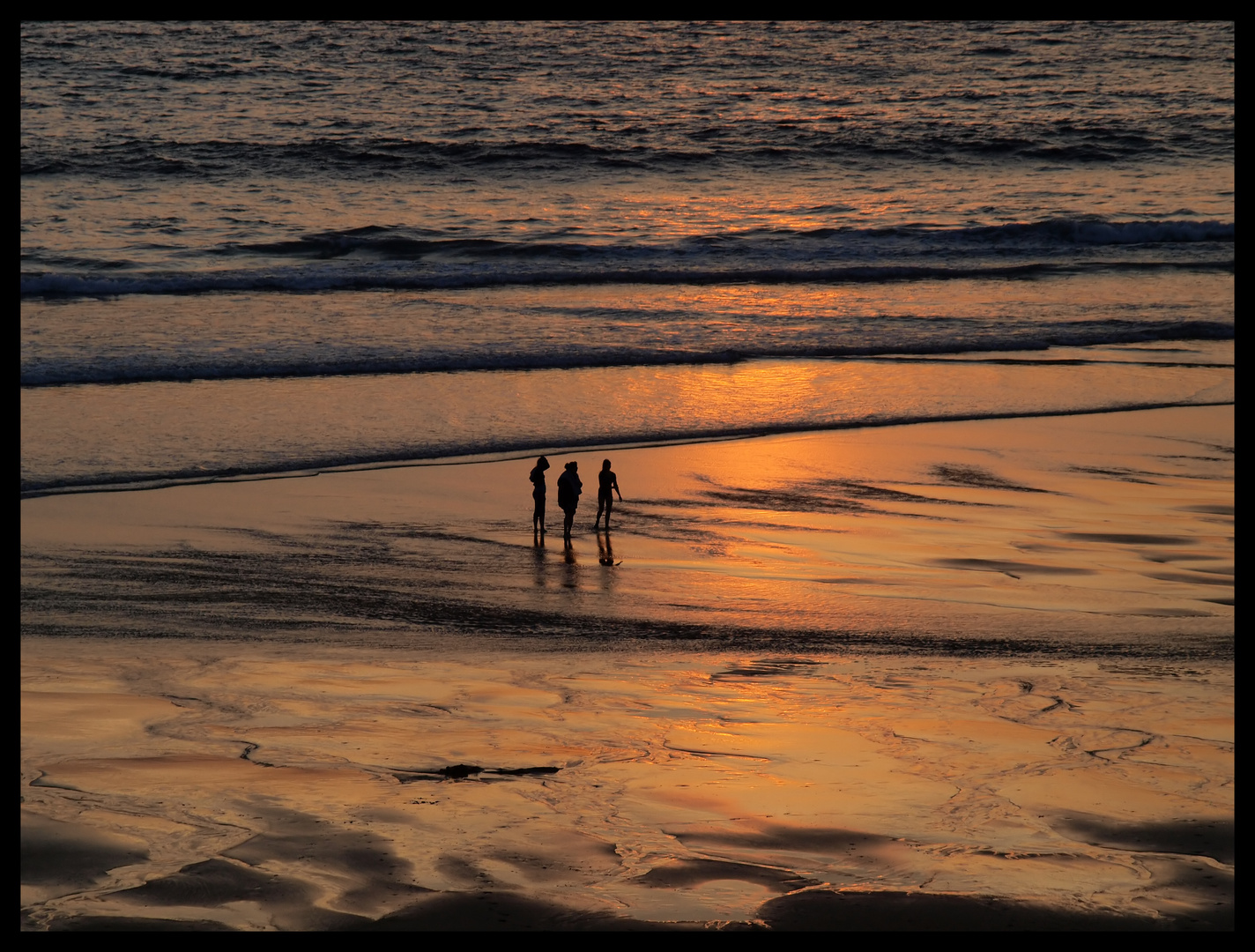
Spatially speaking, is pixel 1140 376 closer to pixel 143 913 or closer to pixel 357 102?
pixel 143 913

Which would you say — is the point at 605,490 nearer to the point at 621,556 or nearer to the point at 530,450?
the point at 621,556

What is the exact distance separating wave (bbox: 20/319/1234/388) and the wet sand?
6.11m

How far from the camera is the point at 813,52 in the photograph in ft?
196

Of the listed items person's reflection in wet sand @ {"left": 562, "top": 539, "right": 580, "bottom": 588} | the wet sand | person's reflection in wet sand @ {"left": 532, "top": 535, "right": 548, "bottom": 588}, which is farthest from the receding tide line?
Result: person's reflection in wet sand @ {"left": 562, "top": 539, "right": 580, "bottom": 588}

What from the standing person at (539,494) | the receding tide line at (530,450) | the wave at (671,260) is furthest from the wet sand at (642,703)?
the wave at (671,260)

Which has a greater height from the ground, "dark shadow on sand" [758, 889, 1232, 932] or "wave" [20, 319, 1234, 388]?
"wave" [20, 319, 1234, 388]

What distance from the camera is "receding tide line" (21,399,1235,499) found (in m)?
15.6

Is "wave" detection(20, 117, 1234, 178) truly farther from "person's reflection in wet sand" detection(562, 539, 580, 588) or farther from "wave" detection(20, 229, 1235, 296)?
"person's reflection in wet sand" detection(562, 539, 580, 588)

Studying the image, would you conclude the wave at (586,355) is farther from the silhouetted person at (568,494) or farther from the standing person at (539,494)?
the silhouetted person at (568,494)

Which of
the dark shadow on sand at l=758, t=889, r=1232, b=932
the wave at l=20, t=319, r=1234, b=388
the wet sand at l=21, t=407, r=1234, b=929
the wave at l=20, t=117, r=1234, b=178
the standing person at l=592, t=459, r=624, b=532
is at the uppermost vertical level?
the wave at l=20, t=117, r=1234, b=178

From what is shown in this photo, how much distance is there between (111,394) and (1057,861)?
1682cm

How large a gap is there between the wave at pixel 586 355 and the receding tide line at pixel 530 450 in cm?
443

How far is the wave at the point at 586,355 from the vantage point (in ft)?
69.6

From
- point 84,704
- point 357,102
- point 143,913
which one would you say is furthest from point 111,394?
point 357,102
